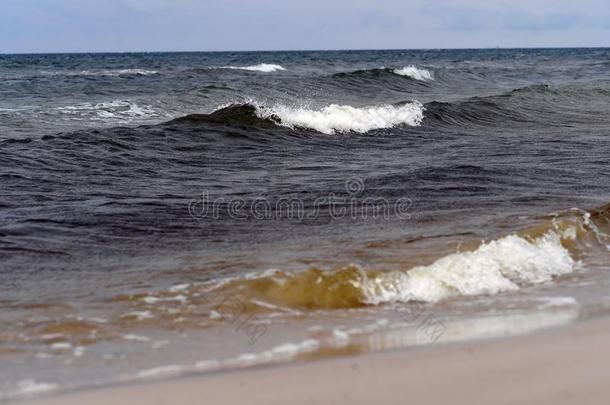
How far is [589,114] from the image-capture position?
67.4ft

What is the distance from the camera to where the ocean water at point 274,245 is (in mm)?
5008

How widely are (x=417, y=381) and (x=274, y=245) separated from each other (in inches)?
126

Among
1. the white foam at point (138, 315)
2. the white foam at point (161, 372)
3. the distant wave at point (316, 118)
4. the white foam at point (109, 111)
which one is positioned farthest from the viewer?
the white foam at point (109, 111)

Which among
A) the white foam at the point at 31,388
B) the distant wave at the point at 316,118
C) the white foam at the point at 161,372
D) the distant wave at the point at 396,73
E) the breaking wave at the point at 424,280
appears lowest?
the white foam at the point at 31,388

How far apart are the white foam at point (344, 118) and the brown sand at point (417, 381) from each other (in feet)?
40.2

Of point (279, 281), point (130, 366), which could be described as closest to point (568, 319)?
point (279, 281)

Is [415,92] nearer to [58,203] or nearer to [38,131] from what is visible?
[38,131]

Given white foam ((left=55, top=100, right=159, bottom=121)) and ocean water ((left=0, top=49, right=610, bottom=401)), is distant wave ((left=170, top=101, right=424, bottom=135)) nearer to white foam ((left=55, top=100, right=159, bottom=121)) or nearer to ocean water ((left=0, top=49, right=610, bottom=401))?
ocean water ((left=0, top=49, right=610, bottom=401))

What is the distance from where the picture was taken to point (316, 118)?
1706 cm

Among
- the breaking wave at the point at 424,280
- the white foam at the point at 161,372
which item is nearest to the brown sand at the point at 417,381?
the white foam at the point at 161,372
